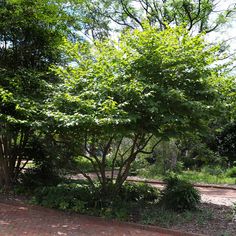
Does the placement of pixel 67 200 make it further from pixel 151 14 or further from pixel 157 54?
pixel 151 14

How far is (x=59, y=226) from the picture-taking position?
641cm

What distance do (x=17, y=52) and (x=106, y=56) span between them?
3689 mm

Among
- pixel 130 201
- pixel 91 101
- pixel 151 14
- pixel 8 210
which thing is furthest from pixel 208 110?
pixel 151 14

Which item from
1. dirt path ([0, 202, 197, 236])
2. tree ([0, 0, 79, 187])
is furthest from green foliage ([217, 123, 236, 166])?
dirt path ([0, 202, 197, 236])

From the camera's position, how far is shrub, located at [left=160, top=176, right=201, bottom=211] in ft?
24.8

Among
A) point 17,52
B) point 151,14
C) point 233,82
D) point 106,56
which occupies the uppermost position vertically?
point 151,14

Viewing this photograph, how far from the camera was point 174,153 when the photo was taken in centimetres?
1505

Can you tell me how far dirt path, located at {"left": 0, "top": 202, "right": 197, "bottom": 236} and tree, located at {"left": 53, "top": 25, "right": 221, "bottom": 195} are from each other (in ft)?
6.19

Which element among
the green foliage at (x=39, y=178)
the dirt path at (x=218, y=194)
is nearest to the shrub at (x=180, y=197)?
the dirt path at (x=218, y=194)

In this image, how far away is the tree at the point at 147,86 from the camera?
6109mm

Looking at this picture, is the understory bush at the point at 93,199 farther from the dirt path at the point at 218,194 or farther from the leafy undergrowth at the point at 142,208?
the dirt path at the point at 218,194

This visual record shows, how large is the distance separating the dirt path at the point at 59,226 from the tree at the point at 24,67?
195cm

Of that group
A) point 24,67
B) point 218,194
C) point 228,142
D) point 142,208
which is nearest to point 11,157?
point 24,67

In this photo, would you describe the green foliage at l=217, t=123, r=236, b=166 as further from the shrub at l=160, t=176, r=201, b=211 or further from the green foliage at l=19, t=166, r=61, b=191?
the green foliage at l=19, t=166, r=61, b=191
